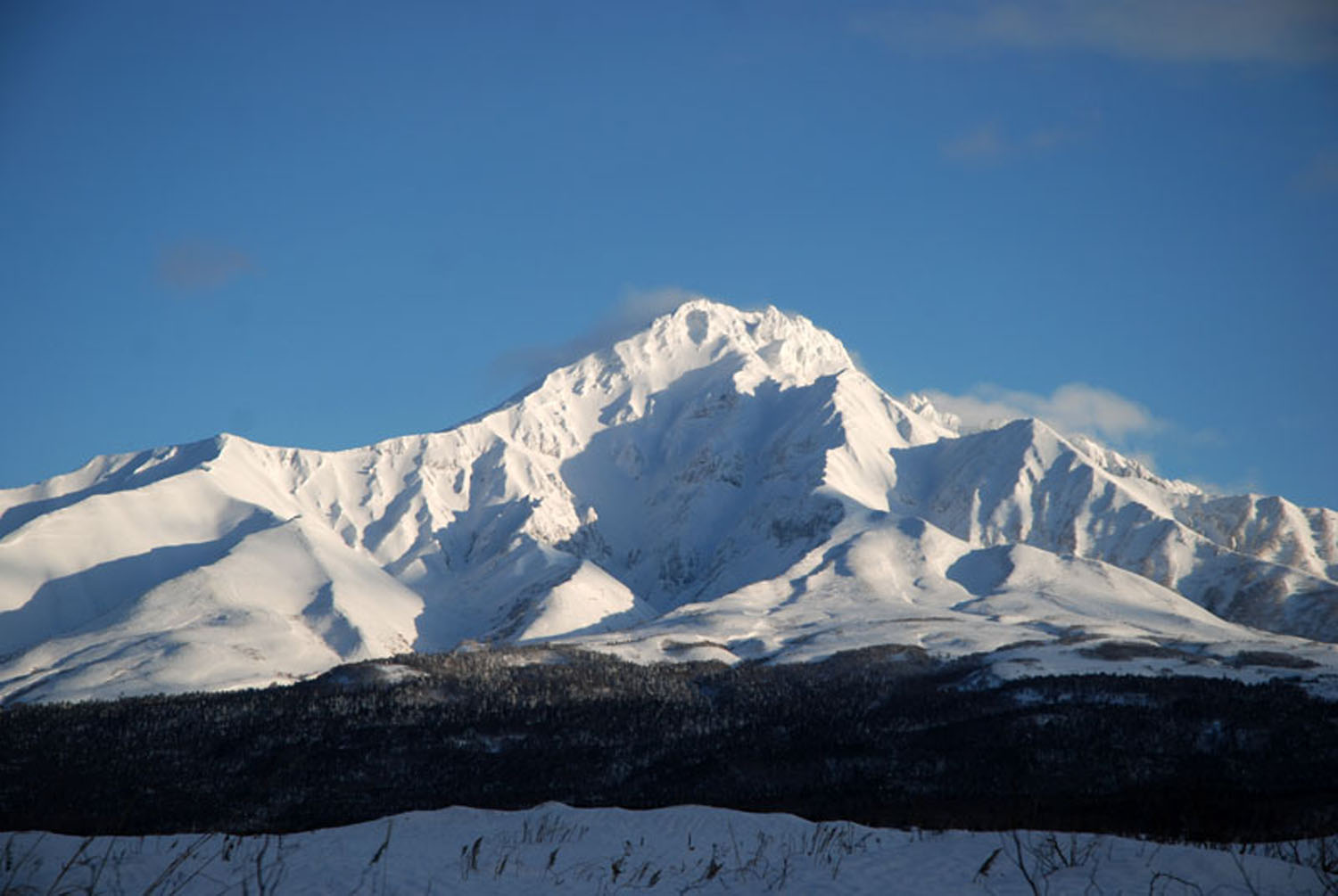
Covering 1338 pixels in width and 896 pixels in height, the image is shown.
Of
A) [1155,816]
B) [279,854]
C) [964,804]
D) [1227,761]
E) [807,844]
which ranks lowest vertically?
[1227,761]

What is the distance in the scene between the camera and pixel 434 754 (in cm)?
17738

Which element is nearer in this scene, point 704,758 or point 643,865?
point 643,865

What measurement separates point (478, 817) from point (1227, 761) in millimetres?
122255

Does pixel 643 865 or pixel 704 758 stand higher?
pixel 643 865

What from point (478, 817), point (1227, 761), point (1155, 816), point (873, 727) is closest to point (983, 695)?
point (873, 727)

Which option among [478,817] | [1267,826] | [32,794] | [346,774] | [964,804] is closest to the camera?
[478,817]

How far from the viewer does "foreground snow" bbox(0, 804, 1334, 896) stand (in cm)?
2648

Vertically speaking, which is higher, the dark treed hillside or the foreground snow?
the foreground snow

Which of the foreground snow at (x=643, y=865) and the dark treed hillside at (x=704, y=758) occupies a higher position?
the foreground snow at (x=643, y=865)

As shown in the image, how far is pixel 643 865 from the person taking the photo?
34156mm

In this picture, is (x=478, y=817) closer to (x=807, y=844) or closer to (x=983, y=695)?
(x=807, y=844)

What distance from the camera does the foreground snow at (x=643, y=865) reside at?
26.5 m

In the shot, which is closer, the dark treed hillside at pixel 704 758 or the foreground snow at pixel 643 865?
the foreground snow at pixel 643 865

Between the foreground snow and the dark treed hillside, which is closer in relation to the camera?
the foreground snow
